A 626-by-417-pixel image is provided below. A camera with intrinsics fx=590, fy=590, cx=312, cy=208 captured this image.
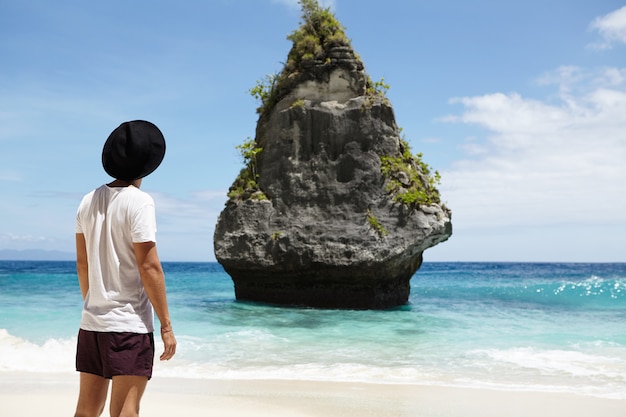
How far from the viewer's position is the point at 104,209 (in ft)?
8.80

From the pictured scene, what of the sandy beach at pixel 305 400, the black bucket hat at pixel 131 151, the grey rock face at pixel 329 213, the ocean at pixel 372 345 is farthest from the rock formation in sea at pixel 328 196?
the black bucket hat at pixel 131 151

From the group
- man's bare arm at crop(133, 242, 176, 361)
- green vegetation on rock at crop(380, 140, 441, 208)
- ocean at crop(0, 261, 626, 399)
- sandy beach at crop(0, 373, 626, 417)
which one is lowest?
ocean at crop(0, 261, 626, 399)

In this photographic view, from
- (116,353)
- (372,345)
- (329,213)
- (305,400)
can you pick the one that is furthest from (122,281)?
(329,213)

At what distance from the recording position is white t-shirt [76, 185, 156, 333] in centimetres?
261

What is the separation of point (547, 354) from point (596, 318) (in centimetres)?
639

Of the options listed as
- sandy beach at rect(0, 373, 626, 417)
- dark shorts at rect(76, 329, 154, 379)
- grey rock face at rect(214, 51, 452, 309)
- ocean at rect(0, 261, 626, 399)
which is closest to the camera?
dark shorts at rect(76, 329, 154, 379)

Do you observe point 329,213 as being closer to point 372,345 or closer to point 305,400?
point 372,345

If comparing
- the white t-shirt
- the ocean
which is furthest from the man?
the ocean

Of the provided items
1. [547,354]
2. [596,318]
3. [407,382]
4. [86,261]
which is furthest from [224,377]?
[596,318]

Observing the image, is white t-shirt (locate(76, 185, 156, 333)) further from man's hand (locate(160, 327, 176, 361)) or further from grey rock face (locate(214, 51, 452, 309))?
grey rock face (locate(214, 51, 452, 309))

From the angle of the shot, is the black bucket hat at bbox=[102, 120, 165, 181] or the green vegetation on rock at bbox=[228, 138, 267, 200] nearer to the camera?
the black bucket hat at bbox=[102, 120, 165, 181]

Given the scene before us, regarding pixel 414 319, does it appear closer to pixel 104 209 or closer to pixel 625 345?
pixel 625 345

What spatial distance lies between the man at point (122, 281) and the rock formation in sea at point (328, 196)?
10876mm

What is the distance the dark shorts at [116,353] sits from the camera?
101 inches
